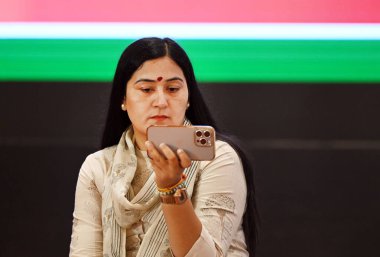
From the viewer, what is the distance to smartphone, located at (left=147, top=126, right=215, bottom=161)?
4.78 feet

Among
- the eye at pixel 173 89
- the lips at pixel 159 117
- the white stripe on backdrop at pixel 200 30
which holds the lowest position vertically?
the lips at pixel 159 117

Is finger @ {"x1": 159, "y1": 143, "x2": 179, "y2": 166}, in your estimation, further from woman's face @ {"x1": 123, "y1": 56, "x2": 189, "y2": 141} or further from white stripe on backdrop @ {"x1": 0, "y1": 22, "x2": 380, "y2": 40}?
white stripe on backdrop @ {"x1": 0, "y1": 22, "x2": 380, "y2": 40}

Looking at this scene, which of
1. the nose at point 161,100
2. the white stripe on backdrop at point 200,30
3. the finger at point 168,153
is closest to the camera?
the finger at point 168,153

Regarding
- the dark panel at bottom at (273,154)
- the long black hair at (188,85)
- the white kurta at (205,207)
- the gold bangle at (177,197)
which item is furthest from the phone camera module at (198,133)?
the dark panel at bottom at (273,154)

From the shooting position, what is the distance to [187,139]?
1.46m

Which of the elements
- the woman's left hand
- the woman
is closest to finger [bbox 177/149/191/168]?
the woman's left hand

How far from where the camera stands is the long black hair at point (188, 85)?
1834mm

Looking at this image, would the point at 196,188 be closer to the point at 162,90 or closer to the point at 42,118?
the point at 162,90

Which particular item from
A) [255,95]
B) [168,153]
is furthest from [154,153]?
[255,95]

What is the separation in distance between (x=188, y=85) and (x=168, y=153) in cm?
49

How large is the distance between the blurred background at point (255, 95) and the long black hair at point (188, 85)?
78 centimetres

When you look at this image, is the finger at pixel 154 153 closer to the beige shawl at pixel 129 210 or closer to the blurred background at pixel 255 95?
the beige shawl at pixel 129 210

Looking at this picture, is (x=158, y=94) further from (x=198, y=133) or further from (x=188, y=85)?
(x=198, y=133)

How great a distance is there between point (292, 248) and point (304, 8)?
1.01 meters
